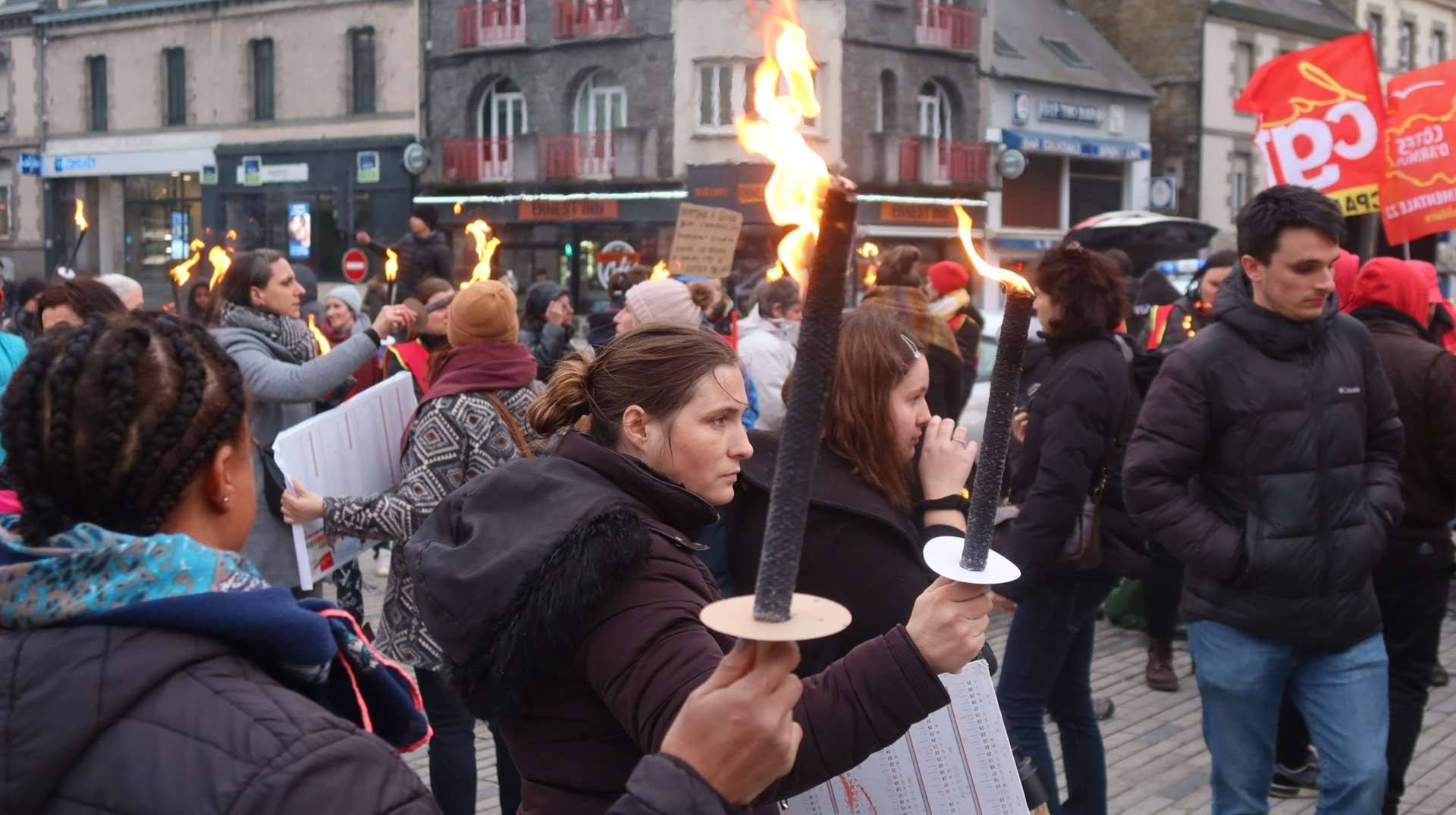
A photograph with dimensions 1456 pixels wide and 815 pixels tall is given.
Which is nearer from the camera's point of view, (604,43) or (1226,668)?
(1226,668)

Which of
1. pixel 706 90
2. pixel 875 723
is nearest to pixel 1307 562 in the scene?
pixel 875 723

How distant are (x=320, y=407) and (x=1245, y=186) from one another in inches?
1284

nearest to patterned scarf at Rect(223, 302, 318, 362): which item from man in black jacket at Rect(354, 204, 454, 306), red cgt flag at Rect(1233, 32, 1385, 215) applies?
red cgt flag at Rect(1233, 32, 1385, 215)

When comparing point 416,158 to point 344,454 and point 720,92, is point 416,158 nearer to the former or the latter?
point 720,92

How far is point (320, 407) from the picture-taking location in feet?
23.0

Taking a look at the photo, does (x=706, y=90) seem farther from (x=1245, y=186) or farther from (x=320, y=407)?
(x=320, y=407)

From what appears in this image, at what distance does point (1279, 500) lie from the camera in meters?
3.46

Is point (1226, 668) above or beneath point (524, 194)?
beneath

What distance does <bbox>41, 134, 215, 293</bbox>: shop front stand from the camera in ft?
107

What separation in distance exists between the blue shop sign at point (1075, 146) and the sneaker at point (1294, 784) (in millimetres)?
26259

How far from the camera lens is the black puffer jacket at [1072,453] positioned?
4.12 meters

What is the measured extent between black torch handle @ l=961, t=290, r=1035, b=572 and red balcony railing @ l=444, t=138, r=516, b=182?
28332 millimetres

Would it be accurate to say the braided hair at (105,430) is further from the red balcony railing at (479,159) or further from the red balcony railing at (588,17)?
the red balcony railing at (479,159)

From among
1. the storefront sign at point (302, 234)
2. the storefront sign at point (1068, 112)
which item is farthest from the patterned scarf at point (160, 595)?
the storefront sign at point (1068, 112)
